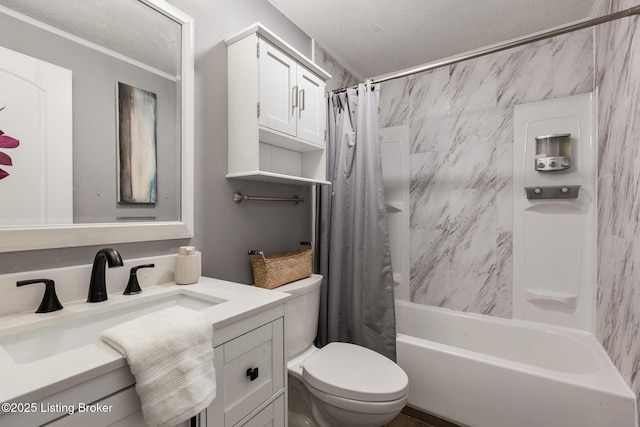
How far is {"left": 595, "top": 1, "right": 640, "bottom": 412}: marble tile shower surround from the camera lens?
4.09 ft

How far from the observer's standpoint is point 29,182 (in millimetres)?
870

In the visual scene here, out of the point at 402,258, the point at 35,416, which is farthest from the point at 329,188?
the point at 35,416

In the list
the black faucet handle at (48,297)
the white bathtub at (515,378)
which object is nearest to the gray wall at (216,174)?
the black faucet handle at (48,297)

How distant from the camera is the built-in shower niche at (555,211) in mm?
1837

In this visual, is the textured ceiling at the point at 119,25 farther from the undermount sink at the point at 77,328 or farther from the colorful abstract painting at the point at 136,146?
the undermount sink at the point at 77,328

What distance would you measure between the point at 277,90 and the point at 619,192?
1.73m

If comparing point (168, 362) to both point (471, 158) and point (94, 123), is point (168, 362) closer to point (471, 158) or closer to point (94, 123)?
point (94, 123)

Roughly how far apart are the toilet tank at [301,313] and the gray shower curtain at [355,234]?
301 millimetres

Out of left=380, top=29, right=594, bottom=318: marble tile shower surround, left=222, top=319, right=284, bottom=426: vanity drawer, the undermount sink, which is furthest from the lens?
left=380, top=29, right=594, bottom=318: marble tile shower surround

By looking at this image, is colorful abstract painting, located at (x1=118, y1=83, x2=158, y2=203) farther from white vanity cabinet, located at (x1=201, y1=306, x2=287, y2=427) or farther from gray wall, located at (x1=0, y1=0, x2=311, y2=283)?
white vanity cabinet, located at (x1=201, y1=306, x2=287, y2=427)

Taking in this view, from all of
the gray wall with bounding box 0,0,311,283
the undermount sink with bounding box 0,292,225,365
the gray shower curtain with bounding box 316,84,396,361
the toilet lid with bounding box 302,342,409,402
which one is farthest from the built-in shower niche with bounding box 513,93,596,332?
the undermount sink with bounding box 0,292,225,365

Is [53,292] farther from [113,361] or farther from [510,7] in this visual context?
[510,7]

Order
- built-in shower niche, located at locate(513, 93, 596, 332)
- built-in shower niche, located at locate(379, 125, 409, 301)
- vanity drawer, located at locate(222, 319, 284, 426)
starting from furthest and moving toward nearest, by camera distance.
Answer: built-in shower niche, located at locate(379, 125, 409, 301) < built-in shower niche, located at locate(513, 93, 596, 332) < vanity drawer, located at locate(222, 319, 284, 426)

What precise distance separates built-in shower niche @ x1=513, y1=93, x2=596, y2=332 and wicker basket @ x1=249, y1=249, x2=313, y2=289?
4.98 ft
